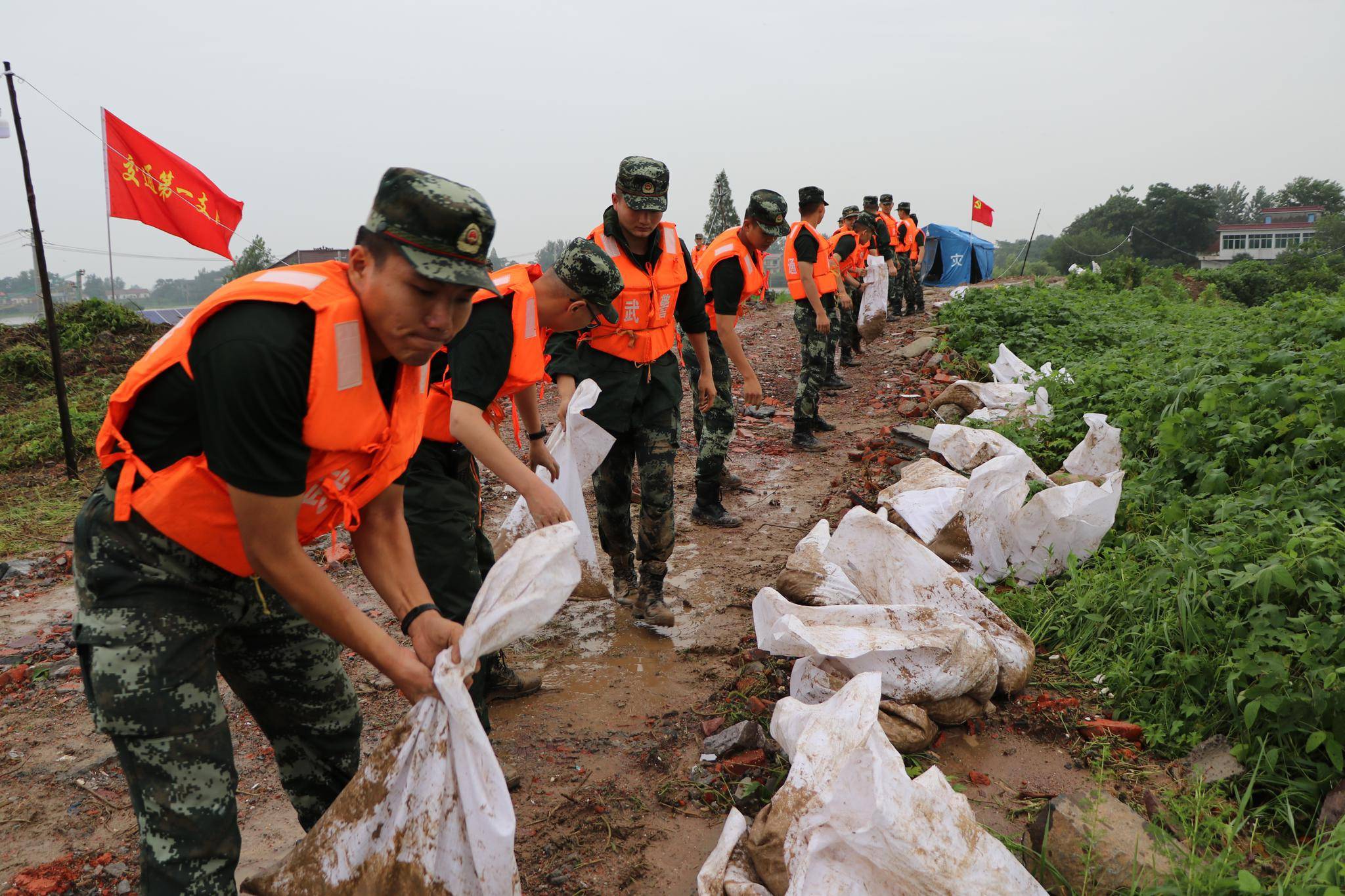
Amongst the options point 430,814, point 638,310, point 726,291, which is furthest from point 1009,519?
point 430,814

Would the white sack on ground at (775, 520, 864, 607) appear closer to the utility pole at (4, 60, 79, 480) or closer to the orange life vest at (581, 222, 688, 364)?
the orange life vest at (581, 222, 688, 364)

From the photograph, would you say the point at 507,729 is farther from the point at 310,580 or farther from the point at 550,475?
the point at 310,580

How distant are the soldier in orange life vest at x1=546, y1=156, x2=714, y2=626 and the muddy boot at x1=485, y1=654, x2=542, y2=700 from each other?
76cm

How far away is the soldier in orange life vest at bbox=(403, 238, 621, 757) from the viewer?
246 centimetres

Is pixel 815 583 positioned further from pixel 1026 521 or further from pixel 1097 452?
pixel 1097 452

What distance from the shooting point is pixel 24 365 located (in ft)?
33.3

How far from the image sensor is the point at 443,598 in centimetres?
266

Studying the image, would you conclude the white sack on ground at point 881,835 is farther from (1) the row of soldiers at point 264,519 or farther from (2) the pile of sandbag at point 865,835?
(1) the row of soldiers at point 264,519

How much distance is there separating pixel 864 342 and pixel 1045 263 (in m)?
39.8

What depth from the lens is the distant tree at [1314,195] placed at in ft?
175

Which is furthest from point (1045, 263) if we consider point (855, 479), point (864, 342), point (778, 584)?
point (778, 584)

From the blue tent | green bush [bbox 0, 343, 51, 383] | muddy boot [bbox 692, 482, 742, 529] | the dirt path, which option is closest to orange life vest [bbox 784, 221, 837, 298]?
muddy boot [bbox 692, 482, 742, 529]

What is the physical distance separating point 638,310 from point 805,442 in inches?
152

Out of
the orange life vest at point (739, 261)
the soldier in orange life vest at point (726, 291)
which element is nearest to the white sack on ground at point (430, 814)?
the soldier in orange life vest at point (726, 291)
